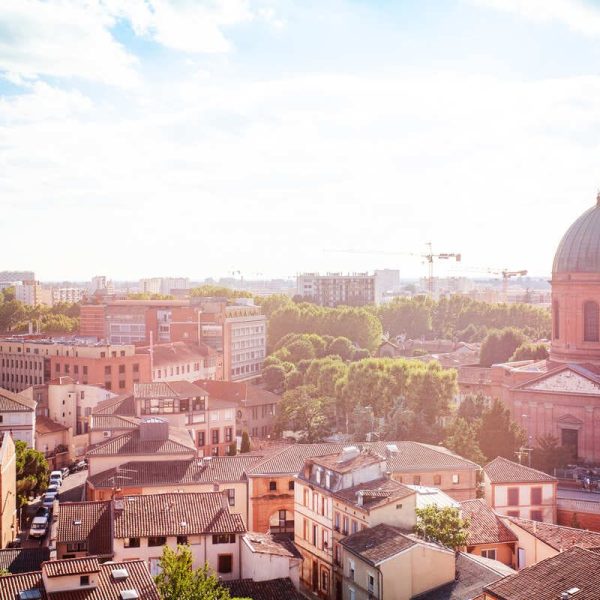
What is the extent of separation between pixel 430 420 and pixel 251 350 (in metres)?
36.8

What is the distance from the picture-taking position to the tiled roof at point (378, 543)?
104 ft

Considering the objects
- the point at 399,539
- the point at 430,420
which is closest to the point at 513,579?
Answer: the point at 399,539

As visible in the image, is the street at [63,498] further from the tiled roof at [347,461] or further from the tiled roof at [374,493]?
the tiled roof at [374,493]

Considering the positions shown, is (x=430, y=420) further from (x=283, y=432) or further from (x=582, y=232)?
(x=582, y=232)

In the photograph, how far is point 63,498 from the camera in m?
48.9

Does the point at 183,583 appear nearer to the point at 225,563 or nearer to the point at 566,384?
the point at 225,563

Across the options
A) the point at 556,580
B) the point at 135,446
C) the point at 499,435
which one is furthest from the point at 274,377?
the point at 556,580

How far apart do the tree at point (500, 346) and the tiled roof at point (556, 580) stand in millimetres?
64065

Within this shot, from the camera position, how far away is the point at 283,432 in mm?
68062

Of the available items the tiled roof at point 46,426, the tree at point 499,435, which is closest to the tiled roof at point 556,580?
the tree at point 499,435

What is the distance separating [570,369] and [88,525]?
34.6 meters

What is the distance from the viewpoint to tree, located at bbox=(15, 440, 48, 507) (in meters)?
47.9

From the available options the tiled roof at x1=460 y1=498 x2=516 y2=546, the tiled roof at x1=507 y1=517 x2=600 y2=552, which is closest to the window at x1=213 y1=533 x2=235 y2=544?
the tiled roof at x1=460 y1=498 x2=516 y2=546

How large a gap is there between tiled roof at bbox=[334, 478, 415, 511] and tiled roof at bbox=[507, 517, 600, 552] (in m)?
5.70
